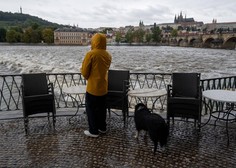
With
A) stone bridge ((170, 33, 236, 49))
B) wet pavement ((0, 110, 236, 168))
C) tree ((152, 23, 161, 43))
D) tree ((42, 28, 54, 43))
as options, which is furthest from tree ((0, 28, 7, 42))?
wet pavement ((0, 110, 236, 168))

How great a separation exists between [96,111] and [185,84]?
174cm

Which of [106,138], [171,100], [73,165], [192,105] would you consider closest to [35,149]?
[73,165]

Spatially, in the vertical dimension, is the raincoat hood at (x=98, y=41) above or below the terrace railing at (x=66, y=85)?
above

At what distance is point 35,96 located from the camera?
510 cm

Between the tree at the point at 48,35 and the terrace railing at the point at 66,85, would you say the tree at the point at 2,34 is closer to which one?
the tree at the point at 48,35

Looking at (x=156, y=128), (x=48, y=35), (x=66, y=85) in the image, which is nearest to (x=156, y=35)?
(x=48, y=35)

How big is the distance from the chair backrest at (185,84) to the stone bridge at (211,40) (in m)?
85.2

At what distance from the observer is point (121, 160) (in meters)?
3.99

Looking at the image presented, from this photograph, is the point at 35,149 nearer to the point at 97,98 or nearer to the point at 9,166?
the point at 9,166

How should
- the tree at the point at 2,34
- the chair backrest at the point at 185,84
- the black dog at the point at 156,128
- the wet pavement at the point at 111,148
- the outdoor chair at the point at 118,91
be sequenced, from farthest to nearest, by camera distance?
the tree at the point at 2,34 → the outdoor chair at the point at 118,91 → the chair backrest at the point at 185,84 → the black dog at the point at 156,128 → the wet pavement at the point at 111,148

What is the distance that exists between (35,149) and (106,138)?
1.24 meters

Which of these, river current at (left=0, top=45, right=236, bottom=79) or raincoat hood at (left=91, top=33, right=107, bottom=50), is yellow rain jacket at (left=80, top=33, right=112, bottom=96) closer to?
raincoat hood at (left=91, top=33, right=107, bottom=50)

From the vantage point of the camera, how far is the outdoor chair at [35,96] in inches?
200

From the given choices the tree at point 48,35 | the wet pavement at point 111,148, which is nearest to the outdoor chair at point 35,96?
the wet pavement at point 111,148
